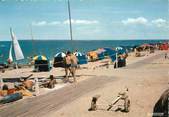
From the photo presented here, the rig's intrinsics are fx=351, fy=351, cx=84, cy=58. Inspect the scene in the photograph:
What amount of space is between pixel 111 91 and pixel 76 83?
12.6 ft

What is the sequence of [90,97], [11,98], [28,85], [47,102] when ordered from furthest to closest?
1. [28,85]
2. [90,97]
3. [11,98]
4. [47,102]

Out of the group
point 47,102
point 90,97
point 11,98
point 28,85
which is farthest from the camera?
point 28,85

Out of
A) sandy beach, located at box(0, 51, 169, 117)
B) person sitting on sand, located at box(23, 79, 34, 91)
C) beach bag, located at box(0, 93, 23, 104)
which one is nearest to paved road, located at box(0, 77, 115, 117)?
sandy beach, located at box(0, 51, 169, 117)

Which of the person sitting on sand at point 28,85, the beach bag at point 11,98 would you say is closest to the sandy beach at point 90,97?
the beach bag at point 11,98

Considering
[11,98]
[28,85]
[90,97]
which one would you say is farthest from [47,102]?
[28,85]

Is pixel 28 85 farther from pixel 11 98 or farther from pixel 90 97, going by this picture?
pixel 90 97

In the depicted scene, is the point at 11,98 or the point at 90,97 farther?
the point at 90,97

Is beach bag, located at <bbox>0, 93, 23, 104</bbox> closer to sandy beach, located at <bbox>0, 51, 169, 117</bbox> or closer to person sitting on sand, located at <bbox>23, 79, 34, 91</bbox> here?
sandy beach, located at <bbox>0, 51, 169, 117</bbox>

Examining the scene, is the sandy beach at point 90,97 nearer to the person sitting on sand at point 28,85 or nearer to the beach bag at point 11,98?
the beach bag at point 11,98

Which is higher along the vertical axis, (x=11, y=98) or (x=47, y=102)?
(x=11, y=98)

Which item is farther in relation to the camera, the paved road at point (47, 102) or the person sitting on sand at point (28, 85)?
the person sitting on sand at point (28, 85)

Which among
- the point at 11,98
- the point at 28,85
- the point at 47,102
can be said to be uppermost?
the point at 28,85

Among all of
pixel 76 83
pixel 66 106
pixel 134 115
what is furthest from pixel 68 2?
pixel 134 115

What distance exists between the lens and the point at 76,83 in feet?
73.2
